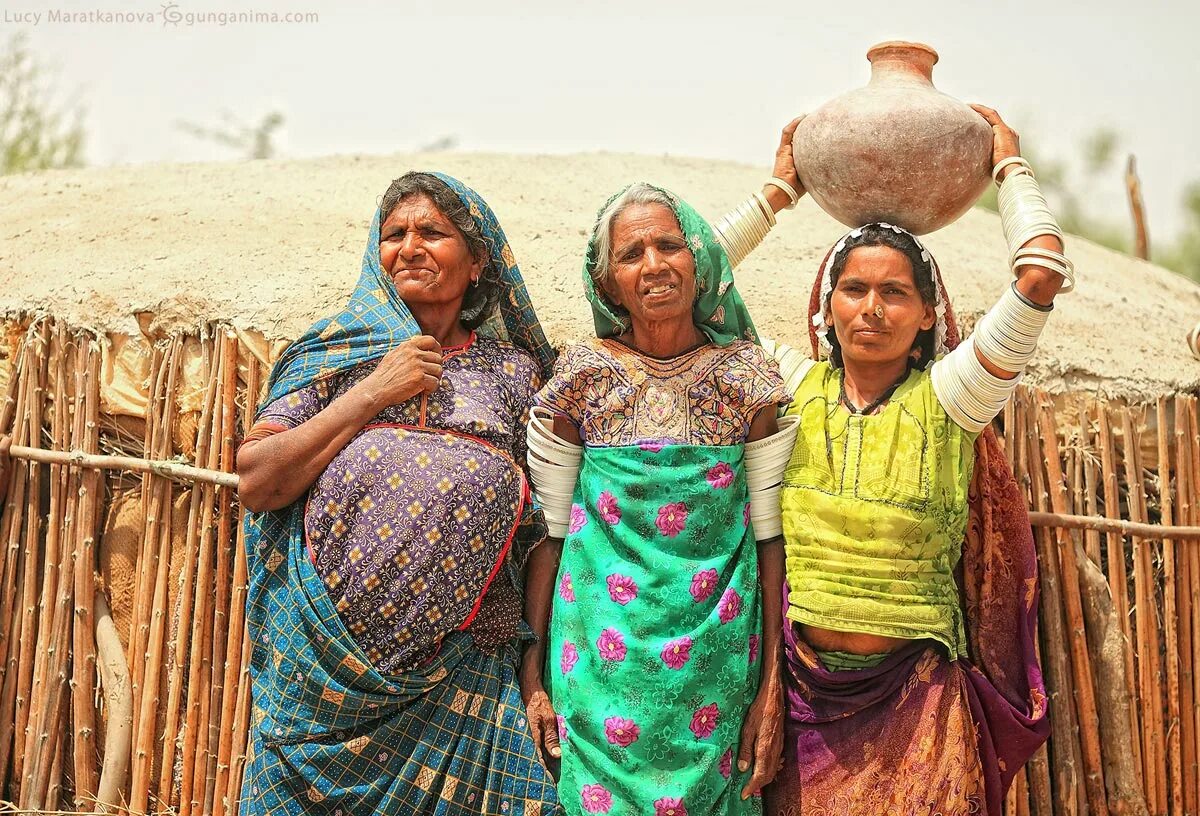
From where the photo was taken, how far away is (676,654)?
3.02 metres

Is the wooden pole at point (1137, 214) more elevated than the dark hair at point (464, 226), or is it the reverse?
the wooden pole at point (1137, 214)

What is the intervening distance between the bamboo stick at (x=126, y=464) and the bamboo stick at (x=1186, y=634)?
321 centimetres

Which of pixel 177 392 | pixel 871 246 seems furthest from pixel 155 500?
pixel 871 246

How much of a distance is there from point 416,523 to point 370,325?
583 mm

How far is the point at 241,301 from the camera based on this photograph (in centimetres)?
444

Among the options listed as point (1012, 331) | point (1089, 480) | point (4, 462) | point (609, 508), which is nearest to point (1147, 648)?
point (1089, 480)

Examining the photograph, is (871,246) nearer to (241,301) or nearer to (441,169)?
(241,301)

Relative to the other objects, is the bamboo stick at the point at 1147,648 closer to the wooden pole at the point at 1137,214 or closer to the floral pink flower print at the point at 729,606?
the floral pink flower print at the point at 729,606

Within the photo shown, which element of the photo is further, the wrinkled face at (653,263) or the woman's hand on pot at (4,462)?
the woman's hand on pot at (4,462)

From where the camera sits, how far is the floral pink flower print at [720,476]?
312cm

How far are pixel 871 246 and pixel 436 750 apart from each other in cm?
175

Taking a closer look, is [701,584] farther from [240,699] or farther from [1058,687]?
[240,699]

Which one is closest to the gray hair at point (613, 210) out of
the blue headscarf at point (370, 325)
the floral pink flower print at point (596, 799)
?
the blue headscarf at point (370, 325)

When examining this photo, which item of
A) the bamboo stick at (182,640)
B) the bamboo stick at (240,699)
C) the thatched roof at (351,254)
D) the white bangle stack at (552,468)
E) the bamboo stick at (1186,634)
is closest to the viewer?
the white bangle stack at (552,468)
